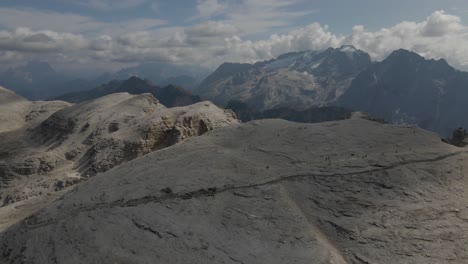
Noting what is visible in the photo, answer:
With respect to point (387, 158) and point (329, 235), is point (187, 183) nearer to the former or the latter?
point (329, 235)

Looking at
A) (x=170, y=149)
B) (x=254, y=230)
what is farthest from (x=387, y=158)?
(x=170, y=149)

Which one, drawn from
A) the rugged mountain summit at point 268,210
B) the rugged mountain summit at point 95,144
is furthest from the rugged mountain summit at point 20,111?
the rugged mountain summit at point 268,210

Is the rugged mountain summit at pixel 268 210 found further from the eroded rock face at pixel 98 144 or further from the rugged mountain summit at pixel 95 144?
the eroded rock face at pixel 98 144

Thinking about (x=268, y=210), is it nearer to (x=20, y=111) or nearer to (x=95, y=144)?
(x=95, y=144)

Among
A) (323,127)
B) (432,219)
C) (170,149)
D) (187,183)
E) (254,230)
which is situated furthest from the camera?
(323,127)

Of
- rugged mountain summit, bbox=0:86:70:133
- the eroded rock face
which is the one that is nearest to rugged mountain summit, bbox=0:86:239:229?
the eroded rock face

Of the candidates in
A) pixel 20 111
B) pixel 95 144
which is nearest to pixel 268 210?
pixel 95 144

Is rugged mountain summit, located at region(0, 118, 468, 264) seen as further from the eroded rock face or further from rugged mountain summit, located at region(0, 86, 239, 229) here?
the eroded rock face
